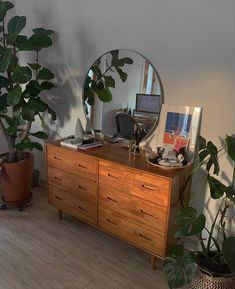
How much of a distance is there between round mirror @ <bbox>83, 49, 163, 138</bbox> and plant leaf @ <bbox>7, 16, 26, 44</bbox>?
0.70 m

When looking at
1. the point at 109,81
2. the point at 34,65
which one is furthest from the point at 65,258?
the point at 34,65

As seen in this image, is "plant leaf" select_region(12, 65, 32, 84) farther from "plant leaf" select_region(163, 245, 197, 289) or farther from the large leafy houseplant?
"plant leaf" select_region(163, 245, 197, 289)

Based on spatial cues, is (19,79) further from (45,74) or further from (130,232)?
(130,232)

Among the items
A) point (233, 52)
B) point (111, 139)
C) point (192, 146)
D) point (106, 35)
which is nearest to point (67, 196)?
point (111, 139)

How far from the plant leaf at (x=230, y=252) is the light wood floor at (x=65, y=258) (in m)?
0.65

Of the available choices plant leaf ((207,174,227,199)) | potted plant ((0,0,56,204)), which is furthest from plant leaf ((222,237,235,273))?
potted plant ((0,0,56,204))

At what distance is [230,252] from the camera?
1411 millimetres

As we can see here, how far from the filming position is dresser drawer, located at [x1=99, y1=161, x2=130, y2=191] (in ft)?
6.36

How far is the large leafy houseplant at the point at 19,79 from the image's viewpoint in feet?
7.54

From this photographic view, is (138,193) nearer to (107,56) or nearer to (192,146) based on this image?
(192,146)

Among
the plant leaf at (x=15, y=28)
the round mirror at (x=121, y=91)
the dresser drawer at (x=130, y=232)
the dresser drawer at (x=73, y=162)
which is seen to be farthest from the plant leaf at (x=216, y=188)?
the plant leaf at (x=15, y=28)

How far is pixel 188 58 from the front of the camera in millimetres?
1909

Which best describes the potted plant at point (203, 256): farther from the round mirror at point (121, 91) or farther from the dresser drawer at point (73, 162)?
the dresser drawer at point (73, 162)

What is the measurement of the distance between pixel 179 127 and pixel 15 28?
1665mm
